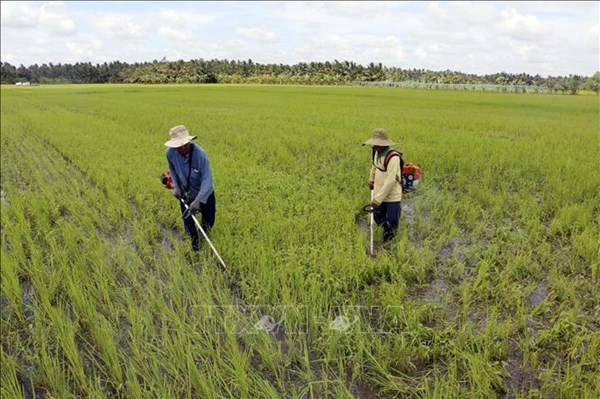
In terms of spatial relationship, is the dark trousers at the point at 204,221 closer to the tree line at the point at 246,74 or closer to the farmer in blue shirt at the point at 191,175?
the farmer in blue shirt at the point at 191,175

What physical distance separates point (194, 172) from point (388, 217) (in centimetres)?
194

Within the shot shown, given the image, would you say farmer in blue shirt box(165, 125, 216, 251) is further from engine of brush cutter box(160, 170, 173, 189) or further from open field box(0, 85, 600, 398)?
open field box(0, 85, 600, 398)

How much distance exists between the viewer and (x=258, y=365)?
264cm

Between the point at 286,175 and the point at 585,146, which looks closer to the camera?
the point at 286,175

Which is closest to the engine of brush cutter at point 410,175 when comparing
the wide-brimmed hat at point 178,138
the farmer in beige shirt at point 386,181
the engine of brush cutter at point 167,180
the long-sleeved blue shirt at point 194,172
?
the farmer in beige shirt at point 386,181

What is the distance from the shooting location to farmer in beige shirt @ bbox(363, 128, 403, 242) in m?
3.89

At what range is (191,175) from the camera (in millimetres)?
4062

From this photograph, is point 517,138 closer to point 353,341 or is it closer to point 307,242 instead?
point 307,242

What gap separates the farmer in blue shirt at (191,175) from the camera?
12.5ft

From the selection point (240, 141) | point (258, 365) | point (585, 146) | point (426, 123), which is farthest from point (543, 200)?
point (426, 123)

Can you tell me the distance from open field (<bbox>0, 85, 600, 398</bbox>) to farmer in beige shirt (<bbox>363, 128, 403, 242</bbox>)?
247 millimetres

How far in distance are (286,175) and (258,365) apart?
4.38 metres

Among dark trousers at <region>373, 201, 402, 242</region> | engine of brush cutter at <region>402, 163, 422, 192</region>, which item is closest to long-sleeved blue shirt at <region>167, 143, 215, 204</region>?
dark trousers at <region>373, 201, 402, 242</region>

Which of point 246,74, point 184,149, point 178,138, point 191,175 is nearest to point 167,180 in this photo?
point 191,175
